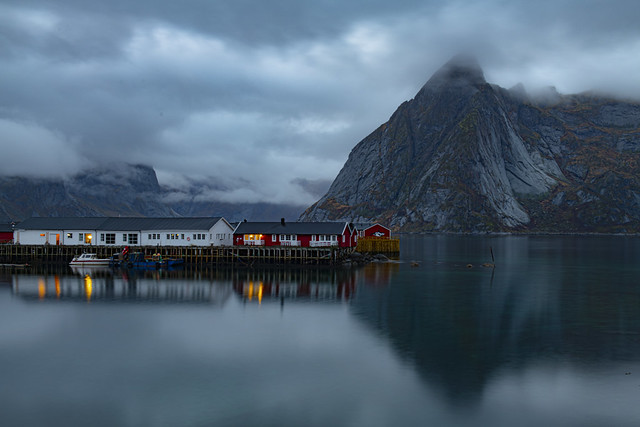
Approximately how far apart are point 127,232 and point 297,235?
29.7 metres

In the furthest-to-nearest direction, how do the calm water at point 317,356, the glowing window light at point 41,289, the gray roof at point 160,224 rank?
the gray roof at point 160,224 → the glowing window light at point 41,289 → the calm water at point 317,356

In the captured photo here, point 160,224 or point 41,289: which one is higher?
point 160,224

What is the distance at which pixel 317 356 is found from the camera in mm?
34625

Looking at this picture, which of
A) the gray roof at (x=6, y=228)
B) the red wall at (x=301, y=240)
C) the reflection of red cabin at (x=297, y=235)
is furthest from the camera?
the gray roof at (x=6, y=228)

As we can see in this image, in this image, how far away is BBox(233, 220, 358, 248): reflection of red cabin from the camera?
93062 millimetres

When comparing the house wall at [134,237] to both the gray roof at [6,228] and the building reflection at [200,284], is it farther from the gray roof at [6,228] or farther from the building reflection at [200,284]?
the building reflection at [200,284]

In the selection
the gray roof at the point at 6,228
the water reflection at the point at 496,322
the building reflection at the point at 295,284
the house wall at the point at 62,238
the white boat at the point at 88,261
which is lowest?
the water reflection at the point at 496,322

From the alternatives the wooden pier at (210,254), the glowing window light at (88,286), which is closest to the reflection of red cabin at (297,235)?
the wooden pier at (210,254)

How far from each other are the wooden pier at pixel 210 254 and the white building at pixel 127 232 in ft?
4.30

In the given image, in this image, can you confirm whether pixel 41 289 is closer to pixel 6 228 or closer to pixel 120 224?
pixel 120 224

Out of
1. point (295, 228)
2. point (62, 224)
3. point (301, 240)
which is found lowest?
point (301, 240)

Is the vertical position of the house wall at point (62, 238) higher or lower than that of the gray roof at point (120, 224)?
lower

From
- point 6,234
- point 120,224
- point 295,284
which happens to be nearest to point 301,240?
point 295,284

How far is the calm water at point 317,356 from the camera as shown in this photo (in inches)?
987
